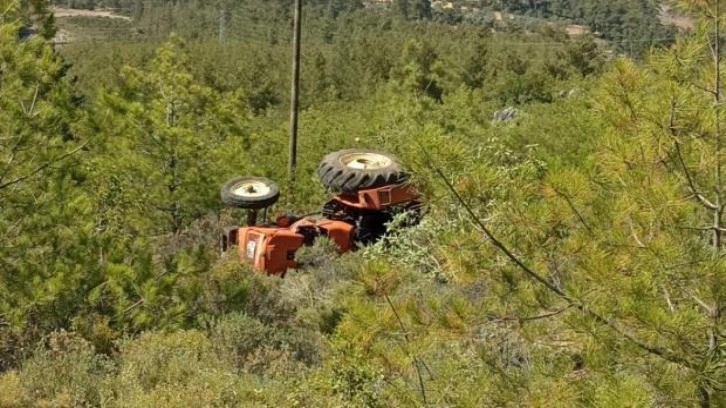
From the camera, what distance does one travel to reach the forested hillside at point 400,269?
3.50m

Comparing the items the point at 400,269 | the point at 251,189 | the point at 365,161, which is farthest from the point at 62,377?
the point at 365,161

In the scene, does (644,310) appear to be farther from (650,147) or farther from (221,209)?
(221,209)

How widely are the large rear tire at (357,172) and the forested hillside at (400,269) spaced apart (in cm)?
118

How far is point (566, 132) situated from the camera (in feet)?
53.6

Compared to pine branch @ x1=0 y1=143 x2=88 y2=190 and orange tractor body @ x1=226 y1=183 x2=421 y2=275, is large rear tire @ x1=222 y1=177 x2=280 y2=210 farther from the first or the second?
pine branch @ x1=0 y1=143 x2=88 y2=190

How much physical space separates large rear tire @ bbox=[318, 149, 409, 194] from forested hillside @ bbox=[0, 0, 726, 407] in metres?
1.18

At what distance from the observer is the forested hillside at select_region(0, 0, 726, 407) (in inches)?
138

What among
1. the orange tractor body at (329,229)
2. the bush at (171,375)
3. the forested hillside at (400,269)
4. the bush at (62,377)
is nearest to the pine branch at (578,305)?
the forested hillside at (400,269)

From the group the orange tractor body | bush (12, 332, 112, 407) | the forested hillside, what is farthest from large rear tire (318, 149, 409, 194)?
bush (12, 332, 112, 407)

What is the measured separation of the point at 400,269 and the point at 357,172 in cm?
691

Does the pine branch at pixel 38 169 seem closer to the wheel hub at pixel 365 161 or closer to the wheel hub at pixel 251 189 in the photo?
the wheel hub at pixel 251 189

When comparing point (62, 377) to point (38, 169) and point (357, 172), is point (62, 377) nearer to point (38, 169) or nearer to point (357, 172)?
point (38, 169)

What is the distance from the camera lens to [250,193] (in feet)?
37.3

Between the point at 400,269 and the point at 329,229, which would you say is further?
the point at 329,229
